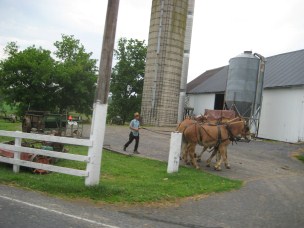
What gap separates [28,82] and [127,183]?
3266 centimetres

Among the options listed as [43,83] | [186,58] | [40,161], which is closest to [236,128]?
[40,161]

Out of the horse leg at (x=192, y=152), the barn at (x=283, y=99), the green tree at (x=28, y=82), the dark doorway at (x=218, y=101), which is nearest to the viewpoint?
the horse leg at (x=192, y=152)

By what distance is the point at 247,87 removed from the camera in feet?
92.7

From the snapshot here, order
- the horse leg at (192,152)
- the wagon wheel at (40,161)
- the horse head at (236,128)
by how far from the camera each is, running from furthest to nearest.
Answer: the horse head at (236,128) → the horse leg at (192,152) → the wagon wheel at (40,161)

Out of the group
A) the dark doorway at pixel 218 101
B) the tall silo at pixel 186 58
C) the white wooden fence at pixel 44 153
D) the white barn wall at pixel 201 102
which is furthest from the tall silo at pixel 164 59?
the white wooden fence at pixel 44 153

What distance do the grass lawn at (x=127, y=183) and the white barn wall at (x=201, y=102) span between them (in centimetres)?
2514

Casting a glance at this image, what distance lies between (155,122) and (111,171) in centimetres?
2221

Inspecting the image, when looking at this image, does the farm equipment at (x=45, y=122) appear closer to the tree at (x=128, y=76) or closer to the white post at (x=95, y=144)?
the white post at (x=95, y=144)

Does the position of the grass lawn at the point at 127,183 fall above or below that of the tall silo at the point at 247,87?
below

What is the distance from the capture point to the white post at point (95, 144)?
9.50 m

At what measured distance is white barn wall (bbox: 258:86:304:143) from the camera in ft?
87.9

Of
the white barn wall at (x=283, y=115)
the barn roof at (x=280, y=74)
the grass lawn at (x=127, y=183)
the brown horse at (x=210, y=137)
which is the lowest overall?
the grass lawn at (x=127, y=183)

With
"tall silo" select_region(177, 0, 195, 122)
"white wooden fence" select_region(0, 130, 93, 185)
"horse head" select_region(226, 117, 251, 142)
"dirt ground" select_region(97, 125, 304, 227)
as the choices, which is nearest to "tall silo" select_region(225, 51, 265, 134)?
"tall silo" select_region(177, 0, 195, 122)

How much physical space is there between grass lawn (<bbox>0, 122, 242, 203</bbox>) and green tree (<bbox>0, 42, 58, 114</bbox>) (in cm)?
2792
